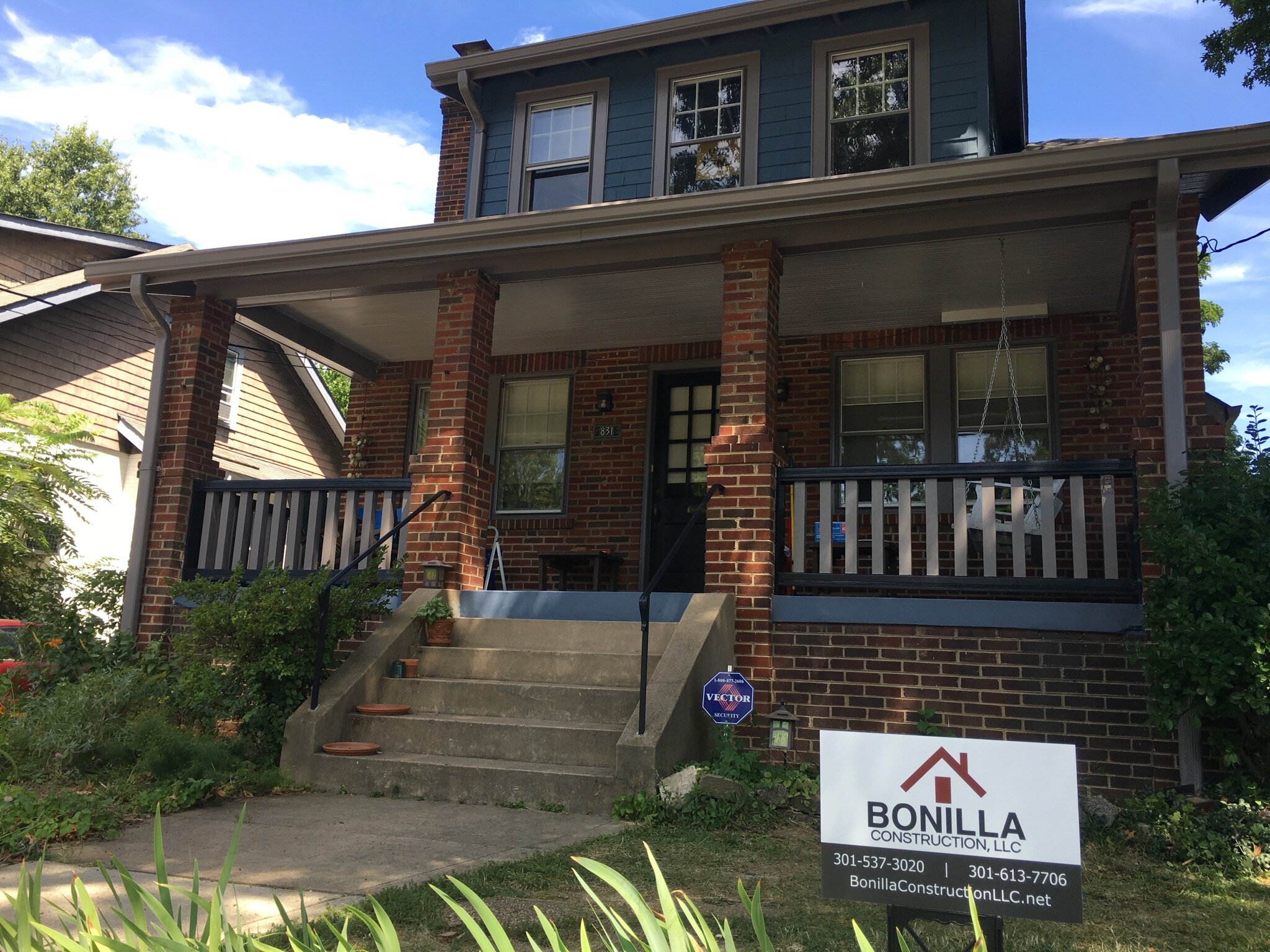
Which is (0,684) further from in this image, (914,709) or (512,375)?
(914,709)

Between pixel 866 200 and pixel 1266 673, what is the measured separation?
3.73 meters

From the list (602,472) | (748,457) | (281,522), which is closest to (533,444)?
(602,472)

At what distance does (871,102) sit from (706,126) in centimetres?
161

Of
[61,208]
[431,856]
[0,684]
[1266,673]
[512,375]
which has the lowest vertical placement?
[431,856]

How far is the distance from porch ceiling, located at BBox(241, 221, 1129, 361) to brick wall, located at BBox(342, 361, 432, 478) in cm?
63

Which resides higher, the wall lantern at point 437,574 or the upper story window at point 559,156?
the upper story window at point 559,156

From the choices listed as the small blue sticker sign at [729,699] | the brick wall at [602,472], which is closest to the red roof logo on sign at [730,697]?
the small blue sticker sign at [729,699]

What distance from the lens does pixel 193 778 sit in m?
5.78

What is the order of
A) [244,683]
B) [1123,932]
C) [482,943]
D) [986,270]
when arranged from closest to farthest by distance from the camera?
[482,943] → [1123,932] → [244,683] → [986,270]

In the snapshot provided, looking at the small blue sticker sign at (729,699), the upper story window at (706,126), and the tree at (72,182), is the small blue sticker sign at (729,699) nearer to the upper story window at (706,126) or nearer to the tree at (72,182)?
the upper story window at (706,126)

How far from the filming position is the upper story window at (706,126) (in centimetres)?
980

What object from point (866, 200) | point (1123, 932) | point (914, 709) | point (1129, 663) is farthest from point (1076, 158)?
point (1123, 932)

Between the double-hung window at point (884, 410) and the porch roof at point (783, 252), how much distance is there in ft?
1.47

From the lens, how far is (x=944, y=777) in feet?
7.86
